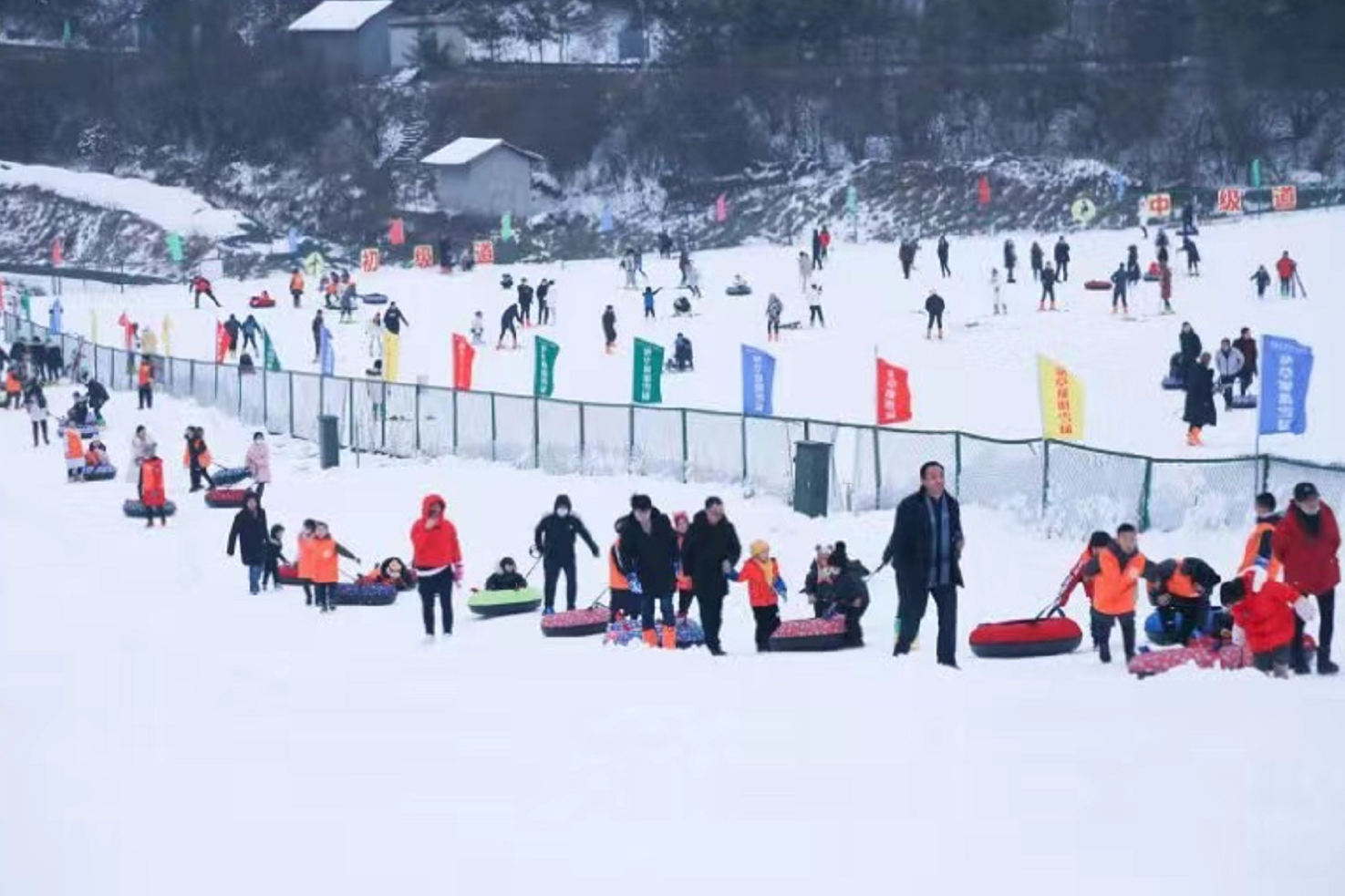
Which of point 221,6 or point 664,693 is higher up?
point 221,6

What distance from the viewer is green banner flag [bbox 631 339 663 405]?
1442 inches

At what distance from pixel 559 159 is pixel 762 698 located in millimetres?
84447

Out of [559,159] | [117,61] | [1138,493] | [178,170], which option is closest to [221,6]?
[117,61]

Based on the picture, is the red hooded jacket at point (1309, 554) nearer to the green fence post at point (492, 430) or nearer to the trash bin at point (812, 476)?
the trash bin at point (812, 476)

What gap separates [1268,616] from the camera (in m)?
15.7

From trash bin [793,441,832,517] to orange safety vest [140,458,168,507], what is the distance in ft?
29.9

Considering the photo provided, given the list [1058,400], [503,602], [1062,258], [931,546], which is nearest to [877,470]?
[1058,400]

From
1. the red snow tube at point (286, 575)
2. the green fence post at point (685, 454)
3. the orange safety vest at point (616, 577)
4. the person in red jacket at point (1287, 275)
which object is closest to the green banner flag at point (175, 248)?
the person in red jacket at point (1287, 275)

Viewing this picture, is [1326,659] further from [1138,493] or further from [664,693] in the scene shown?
[1138,493]

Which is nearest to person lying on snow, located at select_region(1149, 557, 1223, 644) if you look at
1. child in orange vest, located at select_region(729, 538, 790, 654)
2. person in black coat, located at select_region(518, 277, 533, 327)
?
child in orange vest, located at select_region(729, 538, 790, 654)

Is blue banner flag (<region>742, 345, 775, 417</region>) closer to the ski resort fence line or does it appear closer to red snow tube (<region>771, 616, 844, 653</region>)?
the ski resort fence line

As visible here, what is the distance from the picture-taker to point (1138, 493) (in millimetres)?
23766

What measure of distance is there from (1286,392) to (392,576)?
1036cm

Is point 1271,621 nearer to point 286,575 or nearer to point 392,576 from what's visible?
point 392,576
